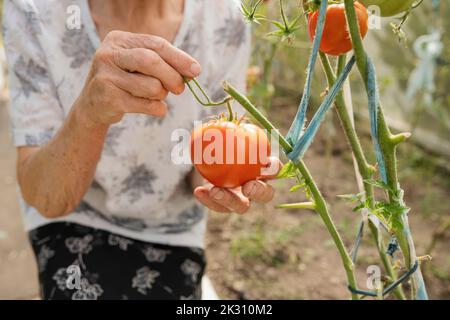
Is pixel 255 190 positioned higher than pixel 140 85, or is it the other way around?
pixel 140 85

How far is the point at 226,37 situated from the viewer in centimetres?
133

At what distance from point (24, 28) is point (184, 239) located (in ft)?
1.82

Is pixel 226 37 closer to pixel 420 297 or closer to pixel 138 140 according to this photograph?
pixel 138 140

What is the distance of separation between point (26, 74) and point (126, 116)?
213 millimetres

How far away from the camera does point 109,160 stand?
1.26 m

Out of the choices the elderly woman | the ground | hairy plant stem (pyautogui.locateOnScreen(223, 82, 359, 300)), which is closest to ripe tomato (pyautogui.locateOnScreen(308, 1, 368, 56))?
hairy plant stem (pyautogui.locateOnScreen(223, 82, 359, 300))

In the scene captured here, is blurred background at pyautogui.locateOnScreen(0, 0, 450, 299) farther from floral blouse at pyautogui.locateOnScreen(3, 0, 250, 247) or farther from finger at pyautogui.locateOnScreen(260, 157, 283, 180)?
finger at pyautogui.locateOnScreen(260, 157, 283, 180)

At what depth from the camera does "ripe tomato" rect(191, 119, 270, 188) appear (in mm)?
714

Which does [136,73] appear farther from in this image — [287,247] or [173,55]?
[287,247]

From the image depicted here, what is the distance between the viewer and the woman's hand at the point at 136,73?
2.22ft

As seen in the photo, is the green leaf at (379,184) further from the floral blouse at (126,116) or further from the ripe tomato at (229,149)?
the floral blouse at (126,116)

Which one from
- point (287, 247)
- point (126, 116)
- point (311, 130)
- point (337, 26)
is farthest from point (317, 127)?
point (287, 247)

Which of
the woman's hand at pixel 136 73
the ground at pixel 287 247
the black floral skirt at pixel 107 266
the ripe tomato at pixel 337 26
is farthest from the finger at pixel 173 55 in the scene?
the ground at pixel 287 247
